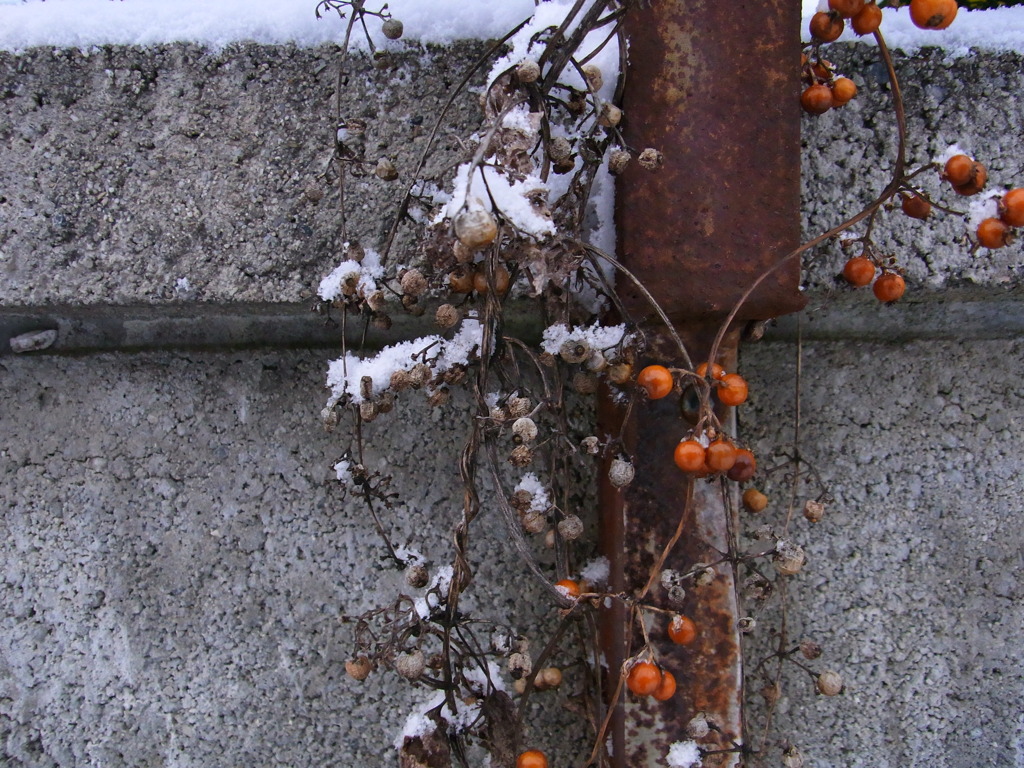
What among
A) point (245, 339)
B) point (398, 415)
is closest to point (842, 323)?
point (398, 415)

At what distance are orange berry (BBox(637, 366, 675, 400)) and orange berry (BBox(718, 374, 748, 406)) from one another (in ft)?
0.29

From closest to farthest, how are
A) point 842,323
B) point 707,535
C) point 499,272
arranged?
1. point 499,272
2. point 707,535
3. point 842,323

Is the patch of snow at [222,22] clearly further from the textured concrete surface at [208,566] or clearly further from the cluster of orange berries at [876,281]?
the cluster of orange berries at [876,281]

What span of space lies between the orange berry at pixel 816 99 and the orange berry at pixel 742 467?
46cm

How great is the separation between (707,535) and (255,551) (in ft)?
2.29

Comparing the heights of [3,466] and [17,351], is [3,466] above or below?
below

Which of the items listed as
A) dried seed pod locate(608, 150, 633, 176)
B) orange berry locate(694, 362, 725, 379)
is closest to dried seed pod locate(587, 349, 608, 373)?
orange berry locate(694, 362, 725, 379)

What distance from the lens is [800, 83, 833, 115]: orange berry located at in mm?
952

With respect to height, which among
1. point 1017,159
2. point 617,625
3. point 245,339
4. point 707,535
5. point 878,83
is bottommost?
point 617,625

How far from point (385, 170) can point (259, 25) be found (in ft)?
1.12

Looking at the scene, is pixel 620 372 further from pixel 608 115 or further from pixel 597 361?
pixel 608 115

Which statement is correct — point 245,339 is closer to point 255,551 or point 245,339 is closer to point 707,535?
point 255,551

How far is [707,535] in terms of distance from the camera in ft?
3.26

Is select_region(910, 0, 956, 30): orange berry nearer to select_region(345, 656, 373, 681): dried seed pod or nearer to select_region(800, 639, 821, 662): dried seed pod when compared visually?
select_region(800, 639, 821, 662): dried seed pod
